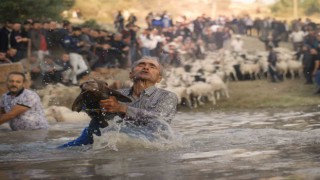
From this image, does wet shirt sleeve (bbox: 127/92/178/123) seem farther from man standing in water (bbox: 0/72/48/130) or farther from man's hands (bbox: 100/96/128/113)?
man standing in water (bbox: 0/72/48/130)

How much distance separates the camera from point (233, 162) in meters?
6.00

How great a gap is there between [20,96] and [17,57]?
8.87m

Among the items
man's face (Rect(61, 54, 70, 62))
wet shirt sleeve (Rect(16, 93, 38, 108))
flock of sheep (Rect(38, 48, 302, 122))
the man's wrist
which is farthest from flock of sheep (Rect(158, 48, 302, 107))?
the man's wrist

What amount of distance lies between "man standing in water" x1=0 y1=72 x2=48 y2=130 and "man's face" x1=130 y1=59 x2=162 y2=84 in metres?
2.94

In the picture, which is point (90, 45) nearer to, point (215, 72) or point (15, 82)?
point (215, 72)

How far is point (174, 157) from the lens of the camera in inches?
261

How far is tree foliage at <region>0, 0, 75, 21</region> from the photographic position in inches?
937

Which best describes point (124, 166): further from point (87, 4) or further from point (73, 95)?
point (87, 4)

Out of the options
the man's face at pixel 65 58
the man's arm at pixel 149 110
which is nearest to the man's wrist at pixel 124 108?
the man's arm at pixel 149 110

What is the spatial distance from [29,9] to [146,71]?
17.3 metres

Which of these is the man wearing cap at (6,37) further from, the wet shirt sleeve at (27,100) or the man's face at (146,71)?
the man's face at (146,71)

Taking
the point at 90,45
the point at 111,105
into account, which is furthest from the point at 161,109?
the point at 90,45

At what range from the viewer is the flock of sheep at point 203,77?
18406mm

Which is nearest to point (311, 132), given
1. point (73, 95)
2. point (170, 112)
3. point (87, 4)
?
point (170, 112)
